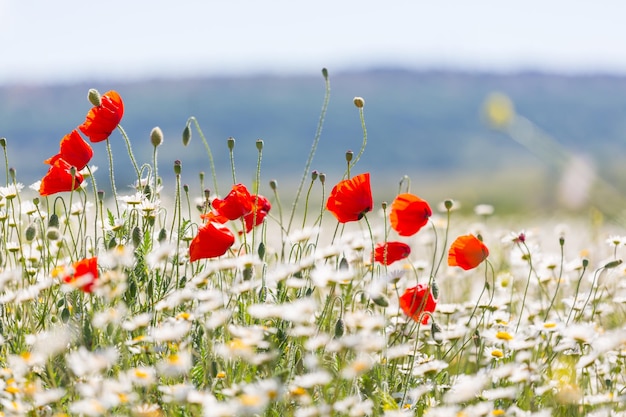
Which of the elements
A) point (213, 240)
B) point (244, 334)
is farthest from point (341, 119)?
point (244, 334)

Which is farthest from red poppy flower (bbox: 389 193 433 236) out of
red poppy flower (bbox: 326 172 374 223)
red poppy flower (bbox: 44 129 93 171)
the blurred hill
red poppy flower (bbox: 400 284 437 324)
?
the blurred hill

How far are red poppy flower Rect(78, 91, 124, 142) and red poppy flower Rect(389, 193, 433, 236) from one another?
1.13 m

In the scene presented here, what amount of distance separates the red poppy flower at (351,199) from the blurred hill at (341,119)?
360ft

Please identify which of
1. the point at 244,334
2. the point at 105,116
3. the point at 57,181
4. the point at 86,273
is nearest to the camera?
the point at 244,334

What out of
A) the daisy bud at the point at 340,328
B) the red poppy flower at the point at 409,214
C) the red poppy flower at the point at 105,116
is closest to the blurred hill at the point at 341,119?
the red poppy flower at the point at 105,116

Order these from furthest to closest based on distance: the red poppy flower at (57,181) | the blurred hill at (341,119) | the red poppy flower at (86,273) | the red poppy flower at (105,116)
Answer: the blurred hill at (341,119) → the red poppy flower at (105,116) → the red poppy flower at (57,181) → the red poppy flower at (86,273)

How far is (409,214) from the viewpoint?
289 cm

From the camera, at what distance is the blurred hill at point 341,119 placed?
444 feet

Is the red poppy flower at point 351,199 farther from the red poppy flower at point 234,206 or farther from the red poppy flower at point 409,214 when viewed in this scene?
the red poppy flower at point 234,206

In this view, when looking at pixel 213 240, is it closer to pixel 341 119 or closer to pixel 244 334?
pixel 244 334

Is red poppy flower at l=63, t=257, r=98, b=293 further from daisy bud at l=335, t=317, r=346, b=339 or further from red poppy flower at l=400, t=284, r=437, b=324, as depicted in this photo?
red poppy flower at l=400, t=284, r=437, b=324

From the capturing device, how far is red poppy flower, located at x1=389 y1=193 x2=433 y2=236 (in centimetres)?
288

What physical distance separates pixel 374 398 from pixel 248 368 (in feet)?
1.41

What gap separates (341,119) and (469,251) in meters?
153
